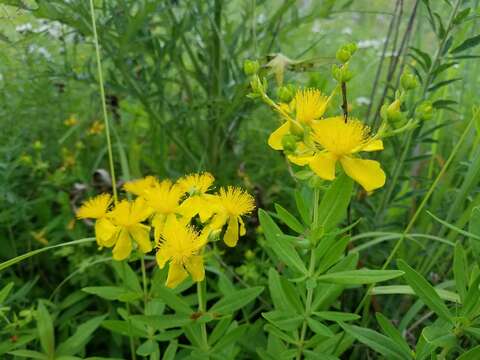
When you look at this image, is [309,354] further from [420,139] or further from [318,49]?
[318,49]

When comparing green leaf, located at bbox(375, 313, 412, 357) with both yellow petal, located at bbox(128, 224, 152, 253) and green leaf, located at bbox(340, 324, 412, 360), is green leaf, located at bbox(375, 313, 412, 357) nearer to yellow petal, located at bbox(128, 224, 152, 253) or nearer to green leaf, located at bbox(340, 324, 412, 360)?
green leaf, located at bbox(340, 324, 412, 360)

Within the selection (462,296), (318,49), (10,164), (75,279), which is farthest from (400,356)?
(318,49)

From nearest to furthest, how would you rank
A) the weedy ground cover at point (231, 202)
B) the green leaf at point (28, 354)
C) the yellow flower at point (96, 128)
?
the weedy ground cover at point (231, 202)
the green leaf at point (28, 354)
the yellow flower at point (96, 128)

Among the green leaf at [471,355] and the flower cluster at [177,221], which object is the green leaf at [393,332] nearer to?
the green leaf at [471,355]

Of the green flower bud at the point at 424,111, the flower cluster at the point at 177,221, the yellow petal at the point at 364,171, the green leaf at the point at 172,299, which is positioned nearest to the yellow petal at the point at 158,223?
the flower cluster at the point at 177,221

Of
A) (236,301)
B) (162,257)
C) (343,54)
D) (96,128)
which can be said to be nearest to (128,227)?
(162,257)

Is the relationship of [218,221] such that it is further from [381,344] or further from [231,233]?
[381,344]
